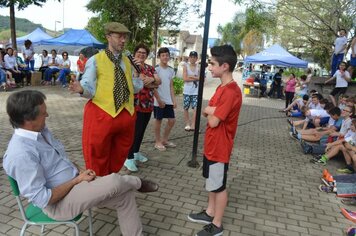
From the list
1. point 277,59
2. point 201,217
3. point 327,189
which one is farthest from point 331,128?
point 277,59

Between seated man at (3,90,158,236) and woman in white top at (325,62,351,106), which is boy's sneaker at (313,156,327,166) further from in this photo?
woman in white top at (325,62,351,106)

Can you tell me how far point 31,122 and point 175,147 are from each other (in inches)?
158

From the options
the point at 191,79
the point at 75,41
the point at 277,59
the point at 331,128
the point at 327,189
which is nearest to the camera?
the point at 327,189

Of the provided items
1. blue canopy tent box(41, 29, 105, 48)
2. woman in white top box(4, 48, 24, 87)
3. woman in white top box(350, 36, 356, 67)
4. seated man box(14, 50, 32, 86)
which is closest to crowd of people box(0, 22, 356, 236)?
woman in white top box(350, 36, 356, 67)

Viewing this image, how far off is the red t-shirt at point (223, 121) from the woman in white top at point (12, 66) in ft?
35.5

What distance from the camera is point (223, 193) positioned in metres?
3.15

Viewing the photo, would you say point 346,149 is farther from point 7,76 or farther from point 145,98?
point 7,76

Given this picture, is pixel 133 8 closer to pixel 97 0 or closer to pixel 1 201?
pixel 97 0

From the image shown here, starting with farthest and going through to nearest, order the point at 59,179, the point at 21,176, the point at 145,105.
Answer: the point at 145,105, the point at 59,179, the point at 21,176

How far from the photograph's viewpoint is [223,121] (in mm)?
3018

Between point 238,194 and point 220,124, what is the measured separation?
1.66 m

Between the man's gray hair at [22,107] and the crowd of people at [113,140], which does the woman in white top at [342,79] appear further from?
the man's gray hair at [22,107]

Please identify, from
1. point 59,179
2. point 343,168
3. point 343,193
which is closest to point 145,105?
point 59,179

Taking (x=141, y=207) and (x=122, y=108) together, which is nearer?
(x=122, y=108)
